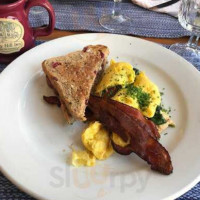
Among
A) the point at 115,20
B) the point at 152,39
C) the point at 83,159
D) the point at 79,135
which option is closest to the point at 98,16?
the point at 115,20

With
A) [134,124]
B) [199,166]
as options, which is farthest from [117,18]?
[199,166]

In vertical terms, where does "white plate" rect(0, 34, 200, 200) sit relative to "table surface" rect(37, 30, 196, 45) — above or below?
below

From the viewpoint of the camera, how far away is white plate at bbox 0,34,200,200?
877mm

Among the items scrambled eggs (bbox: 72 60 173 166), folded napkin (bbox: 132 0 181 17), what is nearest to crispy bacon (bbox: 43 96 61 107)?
scrambled eggs (bbox: 72 60 173 166)

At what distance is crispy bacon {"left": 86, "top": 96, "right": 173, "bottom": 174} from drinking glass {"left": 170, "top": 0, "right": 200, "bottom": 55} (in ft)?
2.09

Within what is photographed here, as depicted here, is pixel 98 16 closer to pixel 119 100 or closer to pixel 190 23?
pixel 190 23

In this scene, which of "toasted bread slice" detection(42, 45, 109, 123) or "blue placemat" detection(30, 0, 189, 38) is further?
"blue placemat" detection(30, 0, 189, 38)

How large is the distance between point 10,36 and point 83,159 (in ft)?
1.93

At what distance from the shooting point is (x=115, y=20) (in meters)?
1.66

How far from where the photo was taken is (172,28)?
1621mm

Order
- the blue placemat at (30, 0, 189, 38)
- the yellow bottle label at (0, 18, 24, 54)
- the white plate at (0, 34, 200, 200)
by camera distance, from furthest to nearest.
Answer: the blue placemat at (30, 0, 189, 38) < the yellow bottle label at (0, 18, 24, 54) < the white plate at (0, 34, 200, 200)

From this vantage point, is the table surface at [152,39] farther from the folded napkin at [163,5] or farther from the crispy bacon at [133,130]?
the crispy bacon at [133,130]

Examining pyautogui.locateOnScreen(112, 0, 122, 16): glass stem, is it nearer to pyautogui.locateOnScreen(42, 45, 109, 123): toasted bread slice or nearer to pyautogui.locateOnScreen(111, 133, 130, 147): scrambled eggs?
pyautogui.locateOnScreen(42, 45, 109, 123): toasted bread slice

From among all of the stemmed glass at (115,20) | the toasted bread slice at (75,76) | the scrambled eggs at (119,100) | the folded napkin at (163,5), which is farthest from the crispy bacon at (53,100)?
the folded napkin at (163,5)
